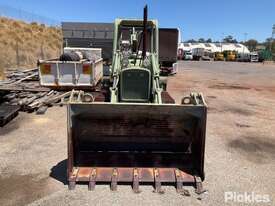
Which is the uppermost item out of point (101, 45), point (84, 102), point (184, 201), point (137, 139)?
point (101, 45)

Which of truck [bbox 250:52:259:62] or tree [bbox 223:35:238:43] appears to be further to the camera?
tree [bbox 223:35:238:43]

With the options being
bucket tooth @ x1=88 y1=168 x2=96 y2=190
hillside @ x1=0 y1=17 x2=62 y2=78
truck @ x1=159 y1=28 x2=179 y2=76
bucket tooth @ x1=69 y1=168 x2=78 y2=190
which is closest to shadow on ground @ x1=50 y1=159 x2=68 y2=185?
bucket tooth @ x1=69 y1=168 x2=78 y2=190

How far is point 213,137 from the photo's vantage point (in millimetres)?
7809

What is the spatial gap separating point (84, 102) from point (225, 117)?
623 cm

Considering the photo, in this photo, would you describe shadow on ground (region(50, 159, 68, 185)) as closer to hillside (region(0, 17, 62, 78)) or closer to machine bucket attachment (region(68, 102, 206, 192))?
machine bucket attachment (region(68, 102, 206, 192))

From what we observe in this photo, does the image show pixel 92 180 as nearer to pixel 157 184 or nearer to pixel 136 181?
pixel 136 181

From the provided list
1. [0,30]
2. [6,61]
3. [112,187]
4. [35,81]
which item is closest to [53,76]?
[35,81]

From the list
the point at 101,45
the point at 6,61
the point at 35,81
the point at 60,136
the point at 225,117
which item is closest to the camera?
the point at 60,136

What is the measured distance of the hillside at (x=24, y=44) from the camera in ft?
82.9

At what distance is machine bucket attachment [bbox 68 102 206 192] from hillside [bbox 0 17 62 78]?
15416 mm

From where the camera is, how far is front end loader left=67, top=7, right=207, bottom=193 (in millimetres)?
4984

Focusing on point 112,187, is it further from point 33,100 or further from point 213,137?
point 33,100

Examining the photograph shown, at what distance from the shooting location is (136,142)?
17.7 ft

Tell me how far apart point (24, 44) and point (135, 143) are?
30.7 metres
